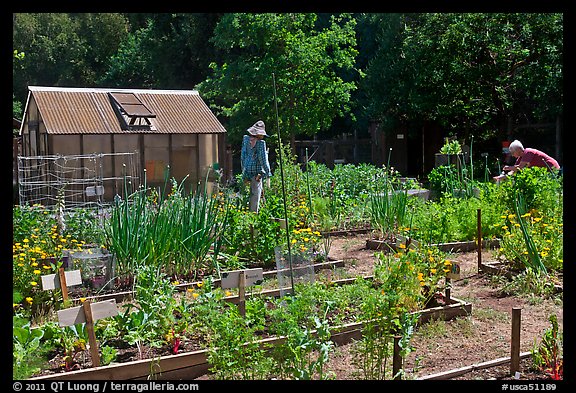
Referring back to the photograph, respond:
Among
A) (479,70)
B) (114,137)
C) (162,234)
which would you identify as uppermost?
(479,70)

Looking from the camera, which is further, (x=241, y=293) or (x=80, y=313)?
(x=241, y=293)

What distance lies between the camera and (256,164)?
8.35 m

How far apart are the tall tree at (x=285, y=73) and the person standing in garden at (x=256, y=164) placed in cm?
760

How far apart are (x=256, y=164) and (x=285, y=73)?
8.48 metres

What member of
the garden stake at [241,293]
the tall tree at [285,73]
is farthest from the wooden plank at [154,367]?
the tall tree at [285,73]

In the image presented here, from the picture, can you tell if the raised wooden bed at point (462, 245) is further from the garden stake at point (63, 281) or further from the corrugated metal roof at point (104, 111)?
the corrugated metal roof at point (104, 111)

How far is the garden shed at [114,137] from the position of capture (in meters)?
13.8

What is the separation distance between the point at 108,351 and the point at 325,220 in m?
4.64

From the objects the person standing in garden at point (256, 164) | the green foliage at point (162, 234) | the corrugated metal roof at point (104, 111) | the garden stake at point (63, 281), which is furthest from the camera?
the corrugated metal roof at point (104, 111)

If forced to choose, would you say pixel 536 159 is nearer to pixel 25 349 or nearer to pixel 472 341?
pixel 472 341


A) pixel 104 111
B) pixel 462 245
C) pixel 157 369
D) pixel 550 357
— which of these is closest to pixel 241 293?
pixel 157 369

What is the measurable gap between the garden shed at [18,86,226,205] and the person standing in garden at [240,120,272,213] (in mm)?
5122

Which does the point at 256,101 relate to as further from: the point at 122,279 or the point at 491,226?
the point at 122,279
